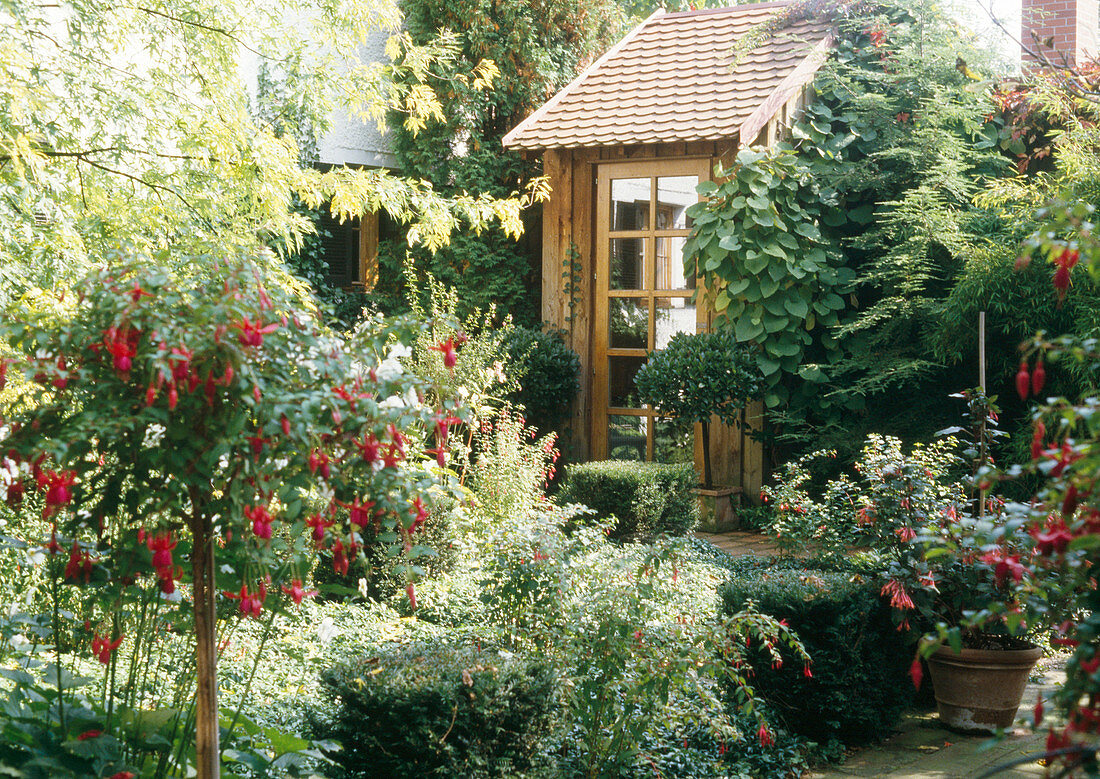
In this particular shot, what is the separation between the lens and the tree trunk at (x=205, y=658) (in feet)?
7.72

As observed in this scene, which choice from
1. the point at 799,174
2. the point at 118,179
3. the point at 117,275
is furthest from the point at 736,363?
the point at 117,275

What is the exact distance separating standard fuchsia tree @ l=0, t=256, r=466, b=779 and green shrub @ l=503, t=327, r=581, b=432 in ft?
17.1

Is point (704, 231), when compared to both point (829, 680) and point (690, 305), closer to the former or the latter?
point (690, 305)

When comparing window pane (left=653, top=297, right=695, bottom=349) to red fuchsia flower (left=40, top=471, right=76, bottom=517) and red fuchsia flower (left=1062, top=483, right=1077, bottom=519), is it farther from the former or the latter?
red fuchsia flower (left=1062, top=483, right=1077, bottom=519)

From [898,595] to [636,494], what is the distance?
2.65 meters

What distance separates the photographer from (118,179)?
16.5ft

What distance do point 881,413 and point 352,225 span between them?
5.45 m

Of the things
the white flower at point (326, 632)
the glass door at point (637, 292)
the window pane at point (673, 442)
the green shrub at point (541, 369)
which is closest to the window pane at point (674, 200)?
the glass door at point (637, 292)

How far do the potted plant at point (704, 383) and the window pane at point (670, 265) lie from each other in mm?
650

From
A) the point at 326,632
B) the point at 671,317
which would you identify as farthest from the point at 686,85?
the point at 326,632

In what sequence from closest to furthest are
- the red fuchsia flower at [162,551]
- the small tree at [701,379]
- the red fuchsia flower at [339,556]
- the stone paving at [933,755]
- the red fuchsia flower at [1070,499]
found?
1. the red fuchsia flower at [1070,499]
2. the red fuchsia flower at [162,551]
3. the red fuchsia flower at [339,556]
4. the stone paving at [933,755]
5. the small tree at [701,379]

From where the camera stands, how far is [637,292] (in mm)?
7965

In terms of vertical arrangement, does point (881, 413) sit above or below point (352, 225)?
below

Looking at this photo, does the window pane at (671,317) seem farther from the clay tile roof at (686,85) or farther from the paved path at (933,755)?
the paved path at (933,755)
